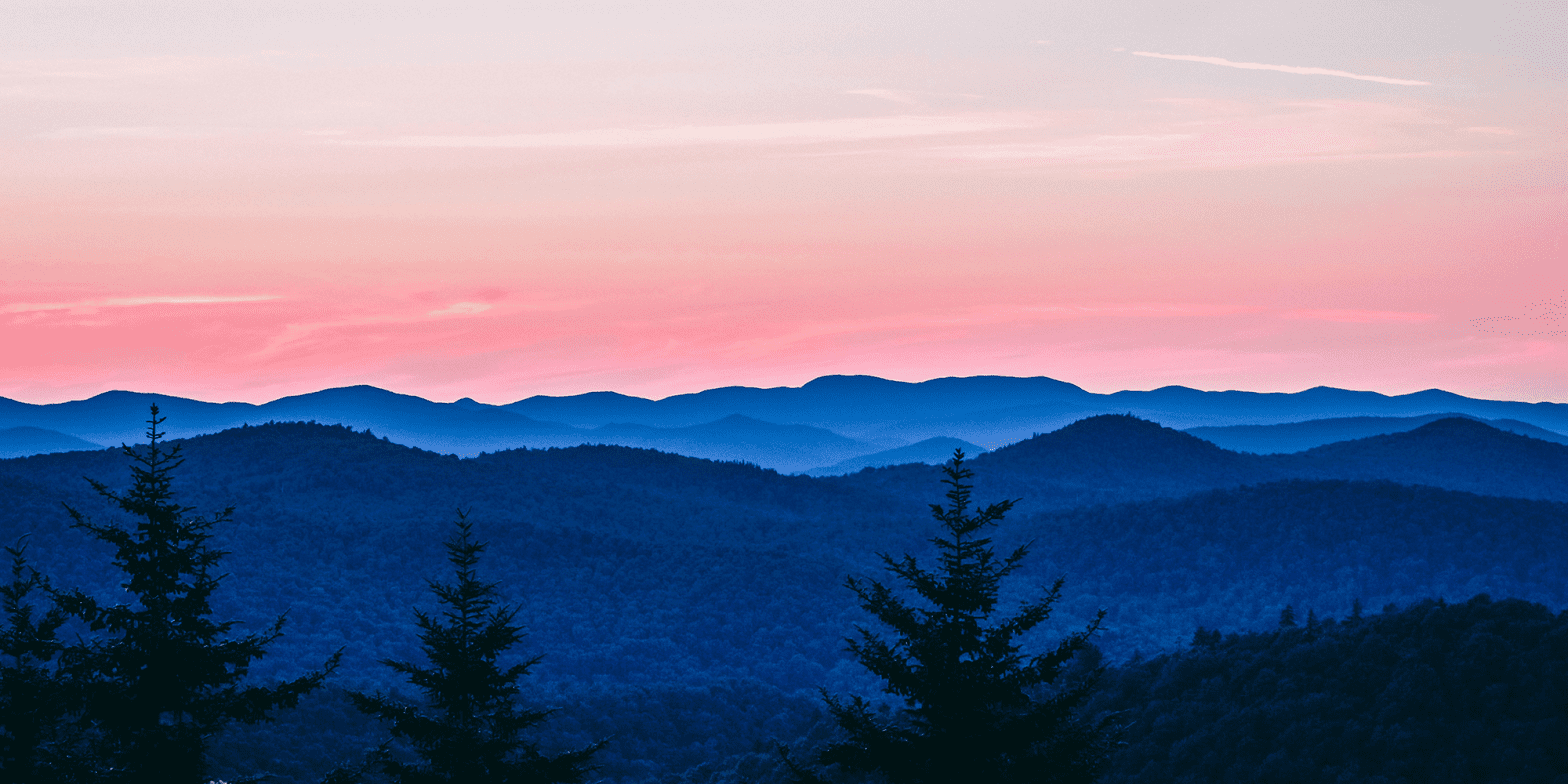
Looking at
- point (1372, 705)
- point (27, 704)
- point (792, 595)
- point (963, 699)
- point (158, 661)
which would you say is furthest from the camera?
point (792, 595)

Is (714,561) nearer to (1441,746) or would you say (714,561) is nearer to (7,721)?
(1441,746)

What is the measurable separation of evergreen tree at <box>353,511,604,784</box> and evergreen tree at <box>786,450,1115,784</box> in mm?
4614

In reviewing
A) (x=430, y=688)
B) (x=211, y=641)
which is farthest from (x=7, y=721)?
(x=430, y=688)

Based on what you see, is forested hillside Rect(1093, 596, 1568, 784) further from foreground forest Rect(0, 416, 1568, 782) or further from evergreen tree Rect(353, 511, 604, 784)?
evergreen tree Rect(353, 511, 604, 784)

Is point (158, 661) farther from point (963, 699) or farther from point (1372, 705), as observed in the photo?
point (1372, 705)

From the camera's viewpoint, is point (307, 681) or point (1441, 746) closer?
point (307, 681)

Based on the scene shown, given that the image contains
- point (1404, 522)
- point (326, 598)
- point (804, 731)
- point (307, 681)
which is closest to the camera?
point (307, 681)

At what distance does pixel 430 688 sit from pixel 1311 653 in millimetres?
51155

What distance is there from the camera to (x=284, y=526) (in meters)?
141

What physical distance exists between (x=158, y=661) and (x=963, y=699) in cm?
1119

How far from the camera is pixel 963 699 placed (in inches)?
722

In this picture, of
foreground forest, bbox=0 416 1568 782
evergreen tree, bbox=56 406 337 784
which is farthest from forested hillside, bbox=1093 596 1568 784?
evergreen tree, bbox=56 406 337 784

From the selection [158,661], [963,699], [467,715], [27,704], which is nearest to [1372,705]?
[963,699]

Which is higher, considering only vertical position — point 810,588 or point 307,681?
point 307,681
